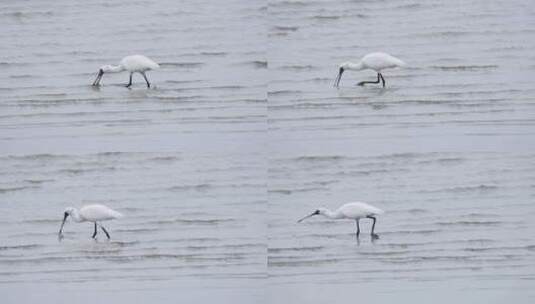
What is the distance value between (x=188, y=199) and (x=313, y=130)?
29cm

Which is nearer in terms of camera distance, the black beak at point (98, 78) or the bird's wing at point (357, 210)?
the bird's wing at point (357, 210)

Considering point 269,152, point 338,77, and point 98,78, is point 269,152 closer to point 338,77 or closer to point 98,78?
point 338,77

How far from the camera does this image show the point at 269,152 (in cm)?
225

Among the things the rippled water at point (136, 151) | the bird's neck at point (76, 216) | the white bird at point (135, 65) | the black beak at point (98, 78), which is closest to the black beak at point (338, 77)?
the rippled water at point (136, 151)

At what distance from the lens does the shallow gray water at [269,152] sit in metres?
2.23

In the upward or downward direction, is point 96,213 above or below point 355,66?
below

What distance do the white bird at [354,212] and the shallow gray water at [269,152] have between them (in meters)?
0.02

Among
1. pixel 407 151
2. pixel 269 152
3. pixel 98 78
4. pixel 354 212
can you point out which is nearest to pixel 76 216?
pixel 98 78

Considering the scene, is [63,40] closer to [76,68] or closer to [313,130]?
[76,68]

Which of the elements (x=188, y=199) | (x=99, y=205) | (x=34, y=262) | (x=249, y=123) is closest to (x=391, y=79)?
(x=249, y=123)

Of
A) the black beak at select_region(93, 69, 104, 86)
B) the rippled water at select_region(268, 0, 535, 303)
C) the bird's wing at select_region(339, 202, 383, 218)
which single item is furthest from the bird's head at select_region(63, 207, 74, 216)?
the bird's wing at select_region(339, 202, 383, 218)

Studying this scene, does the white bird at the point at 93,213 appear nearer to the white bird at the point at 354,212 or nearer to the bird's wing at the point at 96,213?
the bird's wing at the point at 96,213

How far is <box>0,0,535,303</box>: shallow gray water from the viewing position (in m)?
2.23

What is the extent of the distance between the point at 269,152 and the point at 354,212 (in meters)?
0.21
